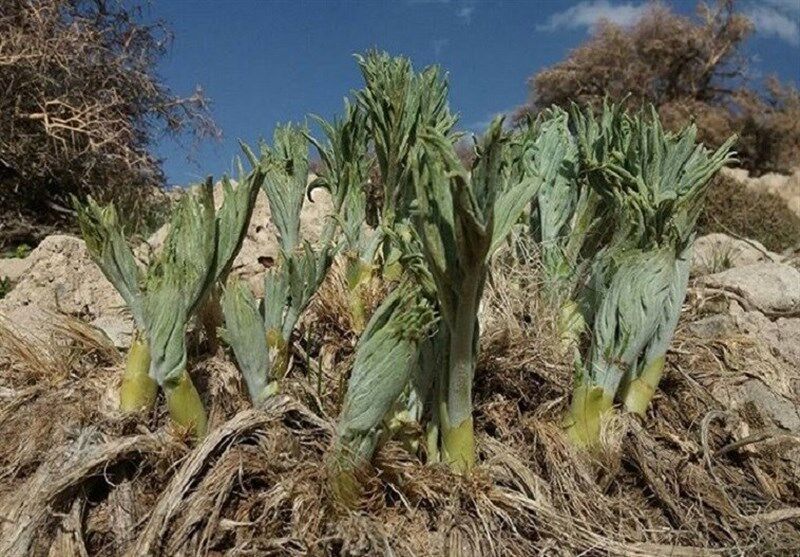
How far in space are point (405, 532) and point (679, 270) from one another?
95cm

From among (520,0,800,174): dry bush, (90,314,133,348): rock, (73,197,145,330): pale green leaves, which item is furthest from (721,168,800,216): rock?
(73,197,145,330): pale green leaves

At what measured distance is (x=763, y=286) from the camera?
303 cm

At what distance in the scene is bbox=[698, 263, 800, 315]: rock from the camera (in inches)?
116

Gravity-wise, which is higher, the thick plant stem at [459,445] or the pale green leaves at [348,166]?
the pale green leaves at [348,166]

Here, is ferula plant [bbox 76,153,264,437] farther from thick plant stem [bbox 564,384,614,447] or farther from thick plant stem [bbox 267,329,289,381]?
thick plant stem [bbox 564,384,614,447]

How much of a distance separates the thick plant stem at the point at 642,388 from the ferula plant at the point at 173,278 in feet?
3.31

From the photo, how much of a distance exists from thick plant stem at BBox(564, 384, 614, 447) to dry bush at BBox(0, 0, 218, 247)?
229 inches

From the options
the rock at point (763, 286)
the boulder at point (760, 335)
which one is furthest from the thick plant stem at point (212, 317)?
the rock at point (763, 286)

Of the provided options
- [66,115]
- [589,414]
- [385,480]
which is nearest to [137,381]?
[385,480]

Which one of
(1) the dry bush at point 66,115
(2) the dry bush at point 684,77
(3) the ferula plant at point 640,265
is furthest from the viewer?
(2) the dry bush at point 684,77

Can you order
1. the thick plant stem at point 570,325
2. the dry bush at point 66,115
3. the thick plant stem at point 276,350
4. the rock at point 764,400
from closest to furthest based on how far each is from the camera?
the thick plant stem at point 276,350 → the thick plant stem at point 570,325 → the rock at point 764,400 → the dry bush at point 66,115

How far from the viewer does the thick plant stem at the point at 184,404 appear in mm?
1841

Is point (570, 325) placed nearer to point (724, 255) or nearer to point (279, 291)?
point (279, 291)

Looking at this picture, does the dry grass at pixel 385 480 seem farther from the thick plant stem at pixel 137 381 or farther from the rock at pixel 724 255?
the rock at pixel 724 255
